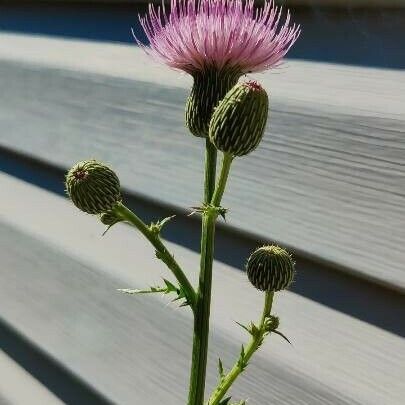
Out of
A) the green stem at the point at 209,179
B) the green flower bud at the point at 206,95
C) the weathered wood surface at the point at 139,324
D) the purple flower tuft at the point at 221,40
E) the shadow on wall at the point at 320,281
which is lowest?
the weathered wood surface at the point at 139,324

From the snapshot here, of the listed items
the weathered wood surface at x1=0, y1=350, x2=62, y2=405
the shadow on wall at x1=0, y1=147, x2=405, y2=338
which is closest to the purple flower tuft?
the shadow on wall at x1=0, y1=147, x2=405, y2=338

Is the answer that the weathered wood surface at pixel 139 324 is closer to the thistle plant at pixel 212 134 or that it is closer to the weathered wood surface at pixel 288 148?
the weathered wood surface at pixel 288 148

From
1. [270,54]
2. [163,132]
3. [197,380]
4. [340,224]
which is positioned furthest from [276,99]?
[197,380]

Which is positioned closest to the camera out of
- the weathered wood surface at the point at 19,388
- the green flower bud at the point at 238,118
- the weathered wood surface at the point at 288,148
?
the green flower bud at the point at 238,118

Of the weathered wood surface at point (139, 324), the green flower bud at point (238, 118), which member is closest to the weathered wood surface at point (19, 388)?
the weathered wood surface at point (139, 324)

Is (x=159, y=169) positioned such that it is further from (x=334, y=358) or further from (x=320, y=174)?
(x=334, y=358)

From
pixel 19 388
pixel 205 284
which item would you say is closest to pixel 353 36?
pixel 205 284

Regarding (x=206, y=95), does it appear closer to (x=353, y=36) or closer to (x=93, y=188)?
(x=93, y=188)
